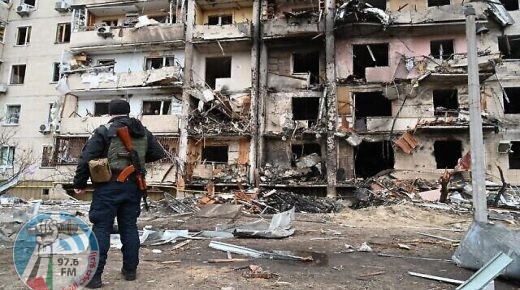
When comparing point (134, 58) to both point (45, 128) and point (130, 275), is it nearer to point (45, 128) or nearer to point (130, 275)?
point (45, 128)

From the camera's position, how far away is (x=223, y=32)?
75.0 ft

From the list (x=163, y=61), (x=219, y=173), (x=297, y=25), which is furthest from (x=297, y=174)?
(x=163, y=61)

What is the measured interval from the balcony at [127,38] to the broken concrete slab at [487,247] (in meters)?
21.4

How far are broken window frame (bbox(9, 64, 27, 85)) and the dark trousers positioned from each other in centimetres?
2951

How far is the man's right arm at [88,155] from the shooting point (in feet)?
13.2

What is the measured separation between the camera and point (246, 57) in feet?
78.0

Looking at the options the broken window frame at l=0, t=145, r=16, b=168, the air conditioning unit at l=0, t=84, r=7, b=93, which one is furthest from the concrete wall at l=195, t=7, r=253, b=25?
the broken window frame at l=0, t=145, r=16, b=168

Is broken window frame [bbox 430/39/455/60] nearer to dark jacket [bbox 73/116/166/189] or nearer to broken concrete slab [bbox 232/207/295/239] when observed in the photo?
broken concrete slab [bbox 232/207/295/239]

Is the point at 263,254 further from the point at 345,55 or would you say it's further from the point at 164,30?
the point at 164,30

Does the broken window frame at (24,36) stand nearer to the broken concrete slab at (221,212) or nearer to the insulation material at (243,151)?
the insulation material at (243,151)

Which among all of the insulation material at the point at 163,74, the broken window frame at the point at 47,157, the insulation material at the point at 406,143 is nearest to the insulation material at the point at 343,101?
the insulation material at the point at 406,143

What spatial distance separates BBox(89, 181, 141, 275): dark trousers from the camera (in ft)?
12.9

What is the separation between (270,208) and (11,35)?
25.9 meters

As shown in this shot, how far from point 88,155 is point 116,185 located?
42 cm
